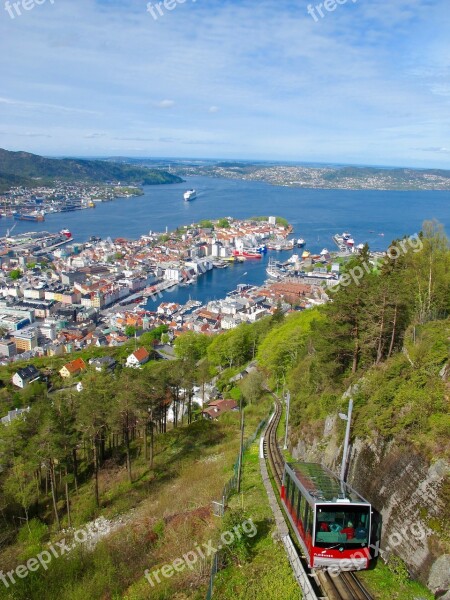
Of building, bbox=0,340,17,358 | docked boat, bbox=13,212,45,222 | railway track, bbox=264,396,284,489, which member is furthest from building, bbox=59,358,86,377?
docked boat, bbox=13,212,45,222

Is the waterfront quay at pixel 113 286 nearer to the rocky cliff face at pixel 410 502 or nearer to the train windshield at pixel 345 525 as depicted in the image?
the rocky cliff face at pixel 410 502

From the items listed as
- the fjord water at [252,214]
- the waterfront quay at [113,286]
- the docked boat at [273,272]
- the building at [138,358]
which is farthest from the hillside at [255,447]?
the docked boat at [273,272]

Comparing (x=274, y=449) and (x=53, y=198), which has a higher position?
(x=53, y=198)

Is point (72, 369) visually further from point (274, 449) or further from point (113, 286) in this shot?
point (113, 286)

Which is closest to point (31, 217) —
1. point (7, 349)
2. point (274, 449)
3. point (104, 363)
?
point (7, 349)

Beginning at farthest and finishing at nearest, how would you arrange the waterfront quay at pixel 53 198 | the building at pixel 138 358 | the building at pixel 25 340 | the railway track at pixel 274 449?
the waterfront quay at pixel 53 198, the building at pixel 25 340, the building at pixel 138 358, the railway track at pixel 274 449

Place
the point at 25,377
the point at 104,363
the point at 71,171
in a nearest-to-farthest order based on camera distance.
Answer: the point at 25,377 < the point at 104,363 < the point at 71,171

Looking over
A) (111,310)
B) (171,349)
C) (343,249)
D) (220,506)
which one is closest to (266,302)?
(171,349)
